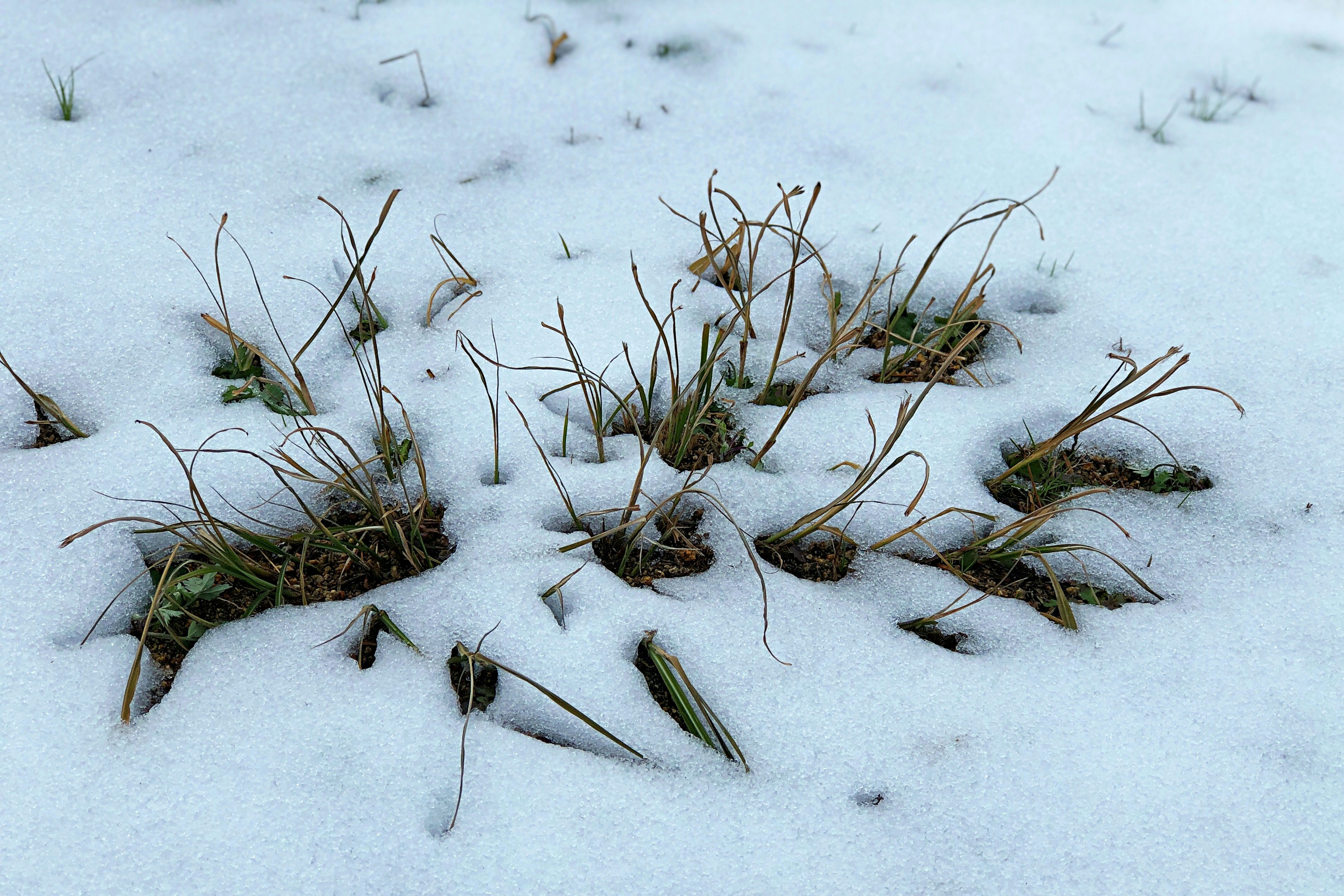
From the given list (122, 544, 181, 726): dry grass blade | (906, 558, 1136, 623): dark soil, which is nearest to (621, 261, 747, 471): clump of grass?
(906, 558, 1136, 623): dark soil

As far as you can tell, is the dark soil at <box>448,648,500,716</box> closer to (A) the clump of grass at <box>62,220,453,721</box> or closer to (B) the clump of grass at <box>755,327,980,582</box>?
(A) the clump of grass at <box>62,220,453,721</box>

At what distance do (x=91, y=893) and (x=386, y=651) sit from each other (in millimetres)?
419

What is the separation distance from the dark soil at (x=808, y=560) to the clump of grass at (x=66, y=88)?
5.90 feet

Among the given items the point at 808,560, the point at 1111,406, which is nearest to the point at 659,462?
the point at 808,560

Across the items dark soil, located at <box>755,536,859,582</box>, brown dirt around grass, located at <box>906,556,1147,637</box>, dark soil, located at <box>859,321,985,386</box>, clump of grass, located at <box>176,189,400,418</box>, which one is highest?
clump of grass, located at <box>176,189,400,418</box>

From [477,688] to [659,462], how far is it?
1.57ft

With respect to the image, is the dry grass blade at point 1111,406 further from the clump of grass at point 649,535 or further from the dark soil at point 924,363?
the clump of grass at point 649,535

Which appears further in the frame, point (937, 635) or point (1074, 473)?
point (1074, 473)

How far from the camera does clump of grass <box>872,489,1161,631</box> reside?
52.1 inches

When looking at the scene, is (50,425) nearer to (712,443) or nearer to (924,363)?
(712,443)

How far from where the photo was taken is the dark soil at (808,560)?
1387 mm

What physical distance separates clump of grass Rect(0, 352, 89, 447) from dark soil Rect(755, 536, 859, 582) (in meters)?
1.13

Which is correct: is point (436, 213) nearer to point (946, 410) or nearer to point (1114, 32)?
point (946, 410)

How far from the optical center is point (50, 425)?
1.45 metres
